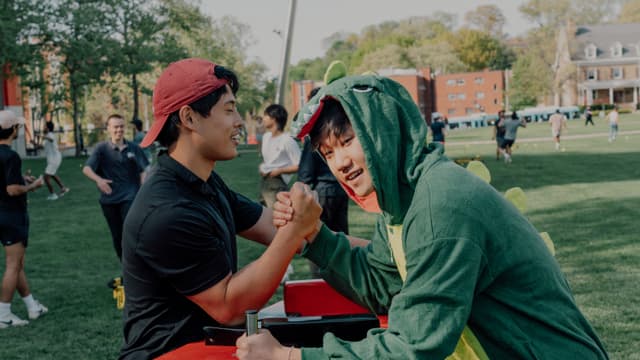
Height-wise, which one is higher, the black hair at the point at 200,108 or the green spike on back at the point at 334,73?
the green spike on back at the point at 334,73

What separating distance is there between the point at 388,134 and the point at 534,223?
10953 mm

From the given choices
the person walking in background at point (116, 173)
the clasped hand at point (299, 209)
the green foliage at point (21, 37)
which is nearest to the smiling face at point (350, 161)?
the clasped hand at point (299, 209)

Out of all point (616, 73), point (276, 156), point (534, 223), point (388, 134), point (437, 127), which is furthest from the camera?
point (616, 73)

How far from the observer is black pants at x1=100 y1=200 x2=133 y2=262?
29.6 ft

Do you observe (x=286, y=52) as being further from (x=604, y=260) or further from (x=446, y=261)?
(x=446, y=261)

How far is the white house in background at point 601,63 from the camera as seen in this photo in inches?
3831

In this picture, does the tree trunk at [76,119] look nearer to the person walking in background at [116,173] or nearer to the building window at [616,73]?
the person walking in background at [116,173]

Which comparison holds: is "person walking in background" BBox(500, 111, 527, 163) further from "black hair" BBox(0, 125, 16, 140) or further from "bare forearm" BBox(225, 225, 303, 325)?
"bare forearm" BBox(225, 225, 303, 325)

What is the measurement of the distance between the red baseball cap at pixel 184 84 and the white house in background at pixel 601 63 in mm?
97613

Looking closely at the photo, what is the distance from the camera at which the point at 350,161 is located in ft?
7.21

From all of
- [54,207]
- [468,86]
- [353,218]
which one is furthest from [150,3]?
[468,86]

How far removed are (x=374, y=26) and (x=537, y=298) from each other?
140722 millimetres

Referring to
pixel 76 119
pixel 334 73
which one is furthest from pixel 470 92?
pixel 334 73

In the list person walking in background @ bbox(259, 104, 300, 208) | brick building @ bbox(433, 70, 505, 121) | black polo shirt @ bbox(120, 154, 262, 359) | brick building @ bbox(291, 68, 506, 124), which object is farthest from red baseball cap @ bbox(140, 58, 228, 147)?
brick building @ bbox(433, 70, 505, 121)
